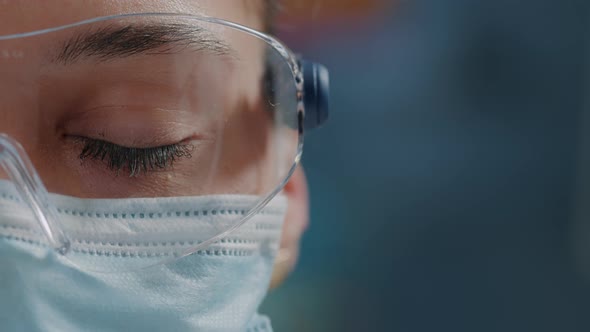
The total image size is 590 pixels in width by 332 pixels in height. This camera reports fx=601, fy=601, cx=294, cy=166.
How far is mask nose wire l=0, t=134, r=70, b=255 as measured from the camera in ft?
1.62

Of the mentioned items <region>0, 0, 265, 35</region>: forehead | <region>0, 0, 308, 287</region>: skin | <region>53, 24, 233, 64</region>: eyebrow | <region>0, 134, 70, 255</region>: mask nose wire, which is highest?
<region>0, 0, 265, 35</region>: forehead

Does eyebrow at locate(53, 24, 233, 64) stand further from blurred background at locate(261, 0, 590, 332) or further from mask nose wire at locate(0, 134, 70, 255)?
blurred background at locate(261, 0, 590, 332)

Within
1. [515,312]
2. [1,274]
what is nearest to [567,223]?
[515,312]

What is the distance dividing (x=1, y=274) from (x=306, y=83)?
13.3 inches

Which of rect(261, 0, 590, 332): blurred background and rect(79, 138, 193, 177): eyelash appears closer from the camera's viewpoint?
rect(79, 138, 193, 177): eyelash

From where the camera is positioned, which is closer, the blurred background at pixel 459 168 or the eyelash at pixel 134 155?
the eyelash at pixel 134 155

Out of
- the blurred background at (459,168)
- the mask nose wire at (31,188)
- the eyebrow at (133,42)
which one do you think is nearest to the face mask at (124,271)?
the mask nose wire at (31,188)

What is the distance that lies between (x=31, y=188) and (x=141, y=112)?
0.11 metres

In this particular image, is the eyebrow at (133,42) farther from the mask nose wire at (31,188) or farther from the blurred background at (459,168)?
the blurred background at (459,168)

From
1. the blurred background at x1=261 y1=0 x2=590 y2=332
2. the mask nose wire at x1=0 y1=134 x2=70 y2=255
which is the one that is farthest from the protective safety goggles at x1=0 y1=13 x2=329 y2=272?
the blurred background at x1=261 y1=0 x2=590 y2=332

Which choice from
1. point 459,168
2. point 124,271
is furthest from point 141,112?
point 459,168

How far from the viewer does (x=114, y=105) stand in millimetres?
519

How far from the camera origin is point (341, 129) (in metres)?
1.42

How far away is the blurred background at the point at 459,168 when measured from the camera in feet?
4.70
